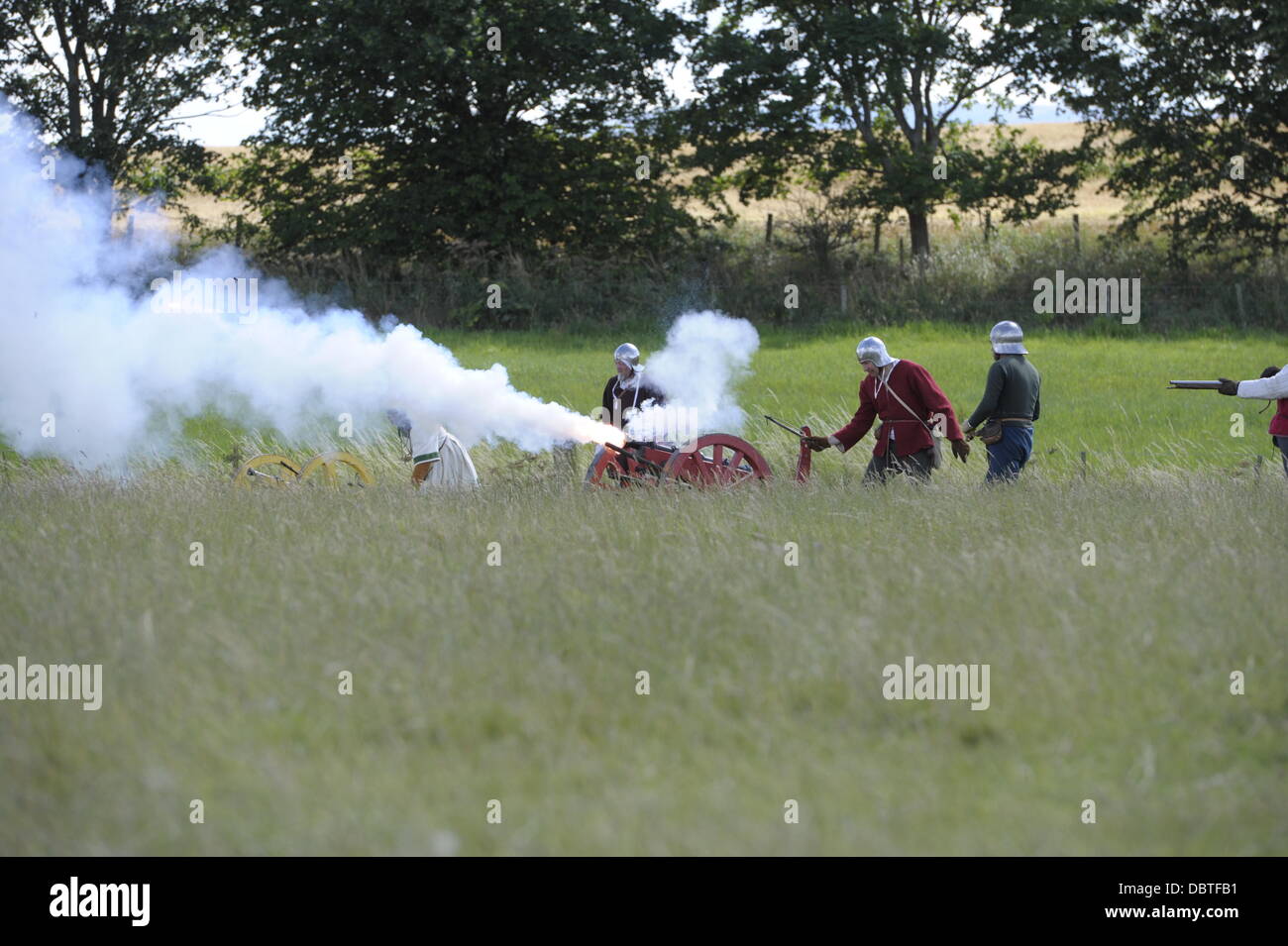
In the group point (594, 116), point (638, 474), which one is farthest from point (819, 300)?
point (638, 474)

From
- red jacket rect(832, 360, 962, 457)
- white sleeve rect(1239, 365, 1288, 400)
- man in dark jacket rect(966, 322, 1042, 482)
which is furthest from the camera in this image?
man in dark jacket rect(966, 322, 1042, 482)

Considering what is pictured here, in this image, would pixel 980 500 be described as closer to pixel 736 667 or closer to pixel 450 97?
pixel 736 667

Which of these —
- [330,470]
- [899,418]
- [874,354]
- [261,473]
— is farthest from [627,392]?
[261,473]

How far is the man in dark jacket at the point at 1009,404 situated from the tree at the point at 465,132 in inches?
783

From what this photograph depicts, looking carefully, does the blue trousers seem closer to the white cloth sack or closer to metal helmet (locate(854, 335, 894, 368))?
metal helmet (locate(854, 335, 894, 368))

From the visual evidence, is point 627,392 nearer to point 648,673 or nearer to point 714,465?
point 714,465

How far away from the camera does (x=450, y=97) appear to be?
29969 millimetres

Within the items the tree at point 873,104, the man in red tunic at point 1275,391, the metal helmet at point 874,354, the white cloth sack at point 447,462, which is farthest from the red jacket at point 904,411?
the tree at point 873,104

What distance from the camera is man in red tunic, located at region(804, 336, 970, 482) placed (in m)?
10.5

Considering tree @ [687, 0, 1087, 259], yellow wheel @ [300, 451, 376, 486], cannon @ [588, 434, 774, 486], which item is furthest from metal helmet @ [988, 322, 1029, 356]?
tree @ [687, 0, 1087, 259]

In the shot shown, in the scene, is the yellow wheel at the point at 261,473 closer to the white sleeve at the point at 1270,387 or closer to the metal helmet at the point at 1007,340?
the metal helmet at the point at 1007,340

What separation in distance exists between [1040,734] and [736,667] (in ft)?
4.10

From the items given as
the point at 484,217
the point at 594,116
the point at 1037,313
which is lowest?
the point at 1037,313

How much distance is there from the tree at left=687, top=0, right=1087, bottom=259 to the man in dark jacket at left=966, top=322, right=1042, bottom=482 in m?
18.7
